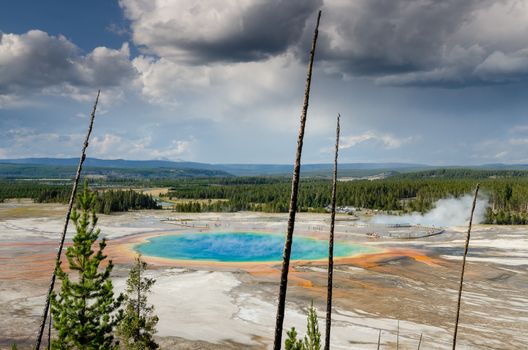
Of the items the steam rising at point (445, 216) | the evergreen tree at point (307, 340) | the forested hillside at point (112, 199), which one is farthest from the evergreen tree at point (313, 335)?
the forested hillside at point (112, 199)

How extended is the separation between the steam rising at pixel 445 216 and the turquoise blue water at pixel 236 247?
4475cm

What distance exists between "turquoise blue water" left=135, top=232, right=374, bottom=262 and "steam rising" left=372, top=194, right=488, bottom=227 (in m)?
44.8

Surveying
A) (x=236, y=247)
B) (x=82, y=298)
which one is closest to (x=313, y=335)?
(x=82, y=298)

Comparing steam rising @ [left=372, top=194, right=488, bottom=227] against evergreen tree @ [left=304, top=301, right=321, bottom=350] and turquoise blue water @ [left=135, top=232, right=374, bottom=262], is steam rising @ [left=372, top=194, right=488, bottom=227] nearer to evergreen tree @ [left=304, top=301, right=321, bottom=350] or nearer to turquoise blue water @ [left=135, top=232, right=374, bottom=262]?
turquoise blue water @ [left=135, top=232, right=374, bottom=262]

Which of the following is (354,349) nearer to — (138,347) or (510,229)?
(138,347)

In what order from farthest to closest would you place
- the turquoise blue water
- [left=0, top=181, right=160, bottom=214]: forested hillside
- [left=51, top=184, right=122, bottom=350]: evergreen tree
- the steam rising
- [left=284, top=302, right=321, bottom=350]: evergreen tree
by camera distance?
[left=0, top=181, right=160, bottom=214]: forested hillside < the steam rising < the turquoise blue water < [left=51, top=184, right=122, bottom=350]: evergreen tree < [left=284, top=302, right=321, bottom=350]: evergreen tree

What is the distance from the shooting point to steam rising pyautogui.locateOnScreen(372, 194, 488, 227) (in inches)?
4914

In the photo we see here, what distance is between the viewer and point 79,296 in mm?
15500

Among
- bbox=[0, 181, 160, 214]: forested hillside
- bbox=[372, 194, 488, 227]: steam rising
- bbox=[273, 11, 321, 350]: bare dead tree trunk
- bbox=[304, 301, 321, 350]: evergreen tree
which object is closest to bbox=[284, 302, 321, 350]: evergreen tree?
bbox=[304, 301, 321, 350]: evergreen tree

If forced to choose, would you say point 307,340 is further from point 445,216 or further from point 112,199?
point 112,199

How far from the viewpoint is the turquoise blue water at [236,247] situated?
7406 centimetres

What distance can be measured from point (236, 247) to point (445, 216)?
255 feet

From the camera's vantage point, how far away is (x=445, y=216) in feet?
436

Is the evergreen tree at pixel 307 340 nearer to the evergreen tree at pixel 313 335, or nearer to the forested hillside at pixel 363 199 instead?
the evergreen tree at pixel 313 335
